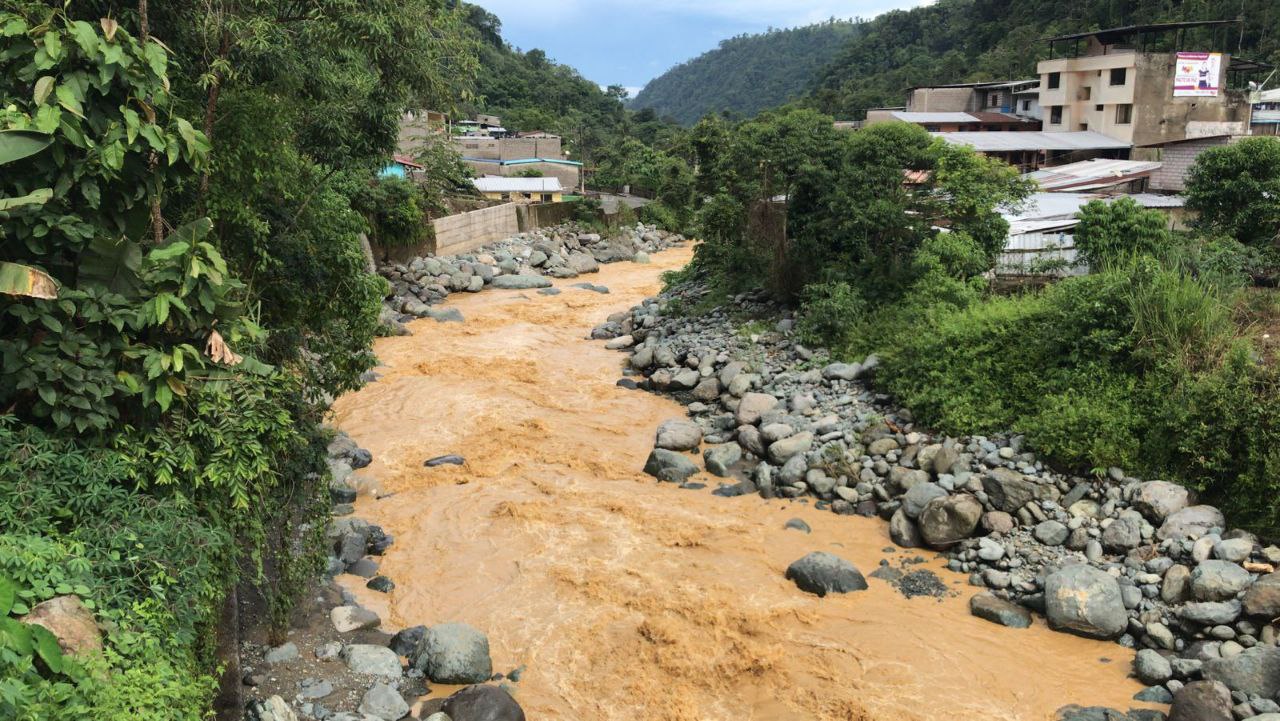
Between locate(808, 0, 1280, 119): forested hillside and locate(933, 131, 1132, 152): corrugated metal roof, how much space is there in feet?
27.1

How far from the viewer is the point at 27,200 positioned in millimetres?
4684

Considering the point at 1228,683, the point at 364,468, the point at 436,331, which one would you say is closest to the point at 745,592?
the point at 1228,683

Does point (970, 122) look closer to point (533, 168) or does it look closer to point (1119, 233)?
point (533, 168)

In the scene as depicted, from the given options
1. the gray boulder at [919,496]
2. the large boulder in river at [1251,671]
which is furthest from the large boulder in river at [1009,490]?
the large boulder in river at [1251,671]

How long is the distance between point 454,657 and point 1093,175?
2159cm

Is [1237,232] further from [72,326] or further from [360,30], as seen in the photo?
[72,326]

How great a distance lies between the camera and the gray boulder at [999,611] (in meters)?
8.41

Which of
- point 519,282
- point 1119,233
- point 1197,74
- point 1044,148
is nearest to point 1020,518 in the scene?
point 1119,233

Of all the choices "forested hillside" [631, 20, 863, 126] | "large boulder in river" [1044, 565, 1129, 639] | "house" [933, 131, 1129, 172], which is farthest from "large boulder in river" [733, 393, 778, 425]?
"forested hillside" [631, 20, 863, 126]

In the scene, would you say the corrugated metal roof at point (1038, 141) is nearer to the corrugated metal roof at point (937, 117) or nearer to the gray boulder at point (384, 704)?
the corrugated metal roof at point (937, 117)

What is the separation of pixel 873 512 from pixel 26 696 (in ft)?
28.8

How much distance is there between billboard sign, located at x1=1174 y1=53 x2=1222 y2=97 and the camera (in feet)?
102

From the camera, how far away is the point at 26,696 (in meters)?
3.83

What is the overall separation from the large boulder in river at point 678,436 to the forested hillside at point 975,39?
110 ft
